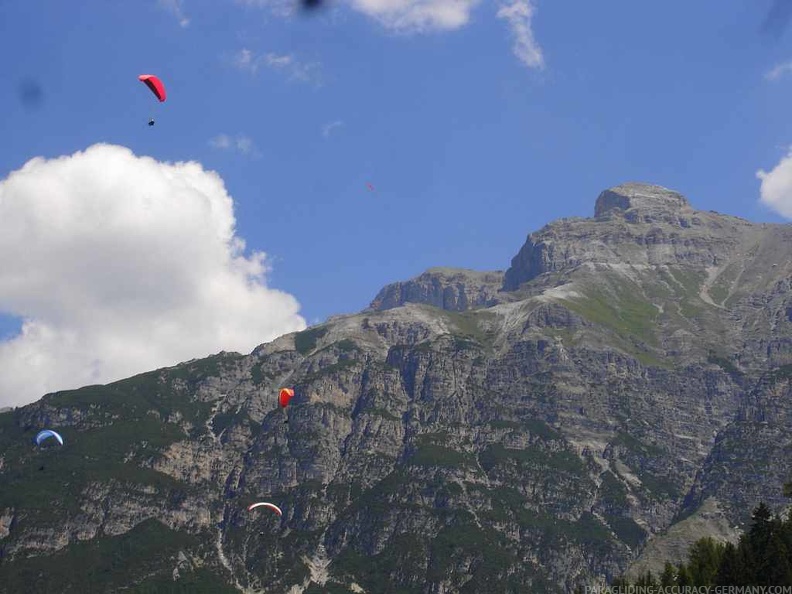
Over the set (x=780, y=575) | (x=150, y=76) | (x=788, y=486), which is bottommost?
(x=780, y=575)

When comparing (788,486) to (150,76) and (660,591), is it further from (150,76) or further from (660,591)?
(150,76)

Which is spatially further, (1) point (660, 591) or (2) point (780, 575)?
(1) point (660, 591)

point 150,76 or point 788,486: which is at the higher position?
point 150,76

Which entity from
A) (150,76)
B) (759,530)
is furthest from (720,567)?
(150,76)

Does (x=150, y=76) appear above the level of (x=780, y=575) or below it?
above

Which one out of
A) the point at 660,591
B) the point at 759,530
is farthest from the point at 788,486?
the point at 660,591

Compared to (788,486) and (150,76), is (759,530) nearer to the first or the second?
(788,486)

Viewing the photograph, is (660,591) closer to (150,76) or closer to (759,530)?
(759,530)

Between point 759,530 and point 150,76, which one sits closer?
point 150,76
